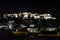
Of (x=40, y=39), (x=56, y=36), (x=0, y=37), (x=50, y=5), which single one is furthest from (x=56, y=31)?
(x=0, y=37)

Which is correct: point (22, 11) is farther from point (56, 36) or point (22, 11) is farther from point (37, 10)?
point (56, 36)

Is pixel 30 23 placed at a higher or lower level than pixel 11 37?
higher

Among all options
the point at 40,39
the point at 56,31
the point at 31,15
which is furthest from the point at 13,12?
the point at 56,31

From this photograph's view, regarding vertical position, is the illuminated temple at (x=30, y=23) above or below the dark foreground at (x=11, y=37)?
above

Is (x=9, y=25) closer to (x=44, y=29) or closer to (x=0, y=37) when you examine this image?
(x=0, y=37)

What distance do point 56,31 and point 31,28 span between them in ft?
1.76

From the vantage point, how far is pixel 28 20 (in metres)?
3.04

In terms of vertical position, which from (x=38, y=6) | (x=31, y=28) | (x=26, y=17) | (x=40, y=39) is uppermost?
(x=38, y=6)

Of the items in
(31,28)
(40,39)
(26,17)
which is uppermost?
(26,17)

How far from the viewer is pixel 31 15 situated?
10.1ft

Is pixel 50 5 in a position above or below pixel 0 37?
above

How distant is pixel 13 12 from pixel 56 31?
1.00 metres

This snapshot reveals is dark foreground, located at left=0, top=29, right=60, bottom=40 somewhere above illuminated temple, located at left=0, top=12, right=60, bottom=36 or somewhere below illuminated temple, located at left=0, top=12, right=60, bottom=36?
below

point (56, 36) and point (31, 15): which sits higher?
point (31, 15)
